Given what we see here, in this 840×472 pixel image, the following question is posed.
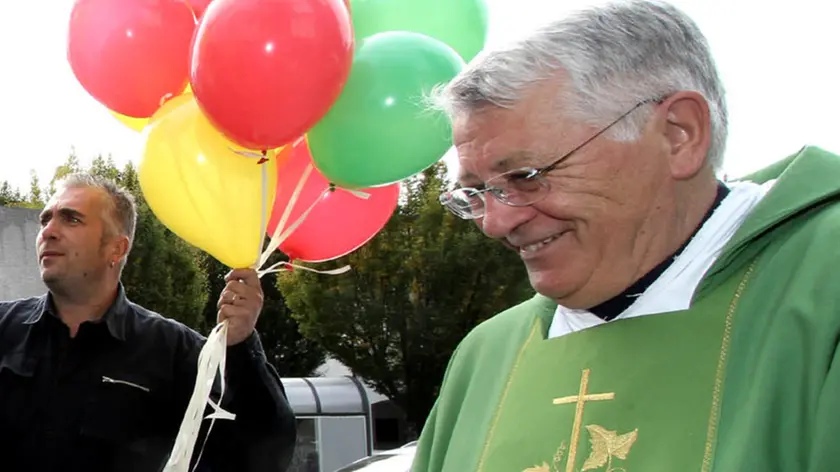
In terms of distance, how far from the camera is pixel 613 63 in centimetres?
148

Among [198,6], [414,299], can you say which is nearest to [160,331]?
[198,6]

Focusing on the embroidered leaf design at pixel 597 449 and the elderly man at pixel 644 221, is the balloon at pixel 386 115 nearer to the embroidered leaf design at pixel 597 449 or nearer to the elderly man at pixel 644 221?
the elderly man at pixel 644 221

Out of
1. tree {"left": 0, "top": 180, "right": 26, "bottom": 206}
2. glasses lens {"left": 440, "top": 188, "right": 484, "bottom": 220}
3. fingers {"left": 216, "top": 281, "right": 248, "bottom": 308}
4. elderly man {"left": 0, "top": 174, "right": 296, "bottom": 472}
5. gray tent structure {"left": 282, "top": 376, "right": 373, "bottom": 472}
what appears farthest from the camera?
tree {"left": 0, "top": 180, "right": 26, "bottom": 206}

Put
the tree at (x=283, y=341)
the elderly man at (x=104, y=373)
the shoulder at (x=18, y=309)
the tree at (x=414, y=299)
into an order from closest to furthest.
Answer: the elderly man at (x=104, y=373) < the shoulder at (x=18, y=309) < the tree at (x=414, y=299) < the tree at (x=283, y=341)

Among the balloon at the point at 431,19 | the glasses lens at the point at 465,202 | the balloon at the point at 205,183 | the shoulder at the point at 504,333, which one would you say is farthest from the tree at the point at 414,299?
the glasses lens at the point at 465,202

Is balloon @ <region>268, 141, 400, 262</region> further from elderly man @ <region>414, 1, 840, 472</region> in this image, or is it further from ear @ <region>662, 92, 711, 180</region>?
ear @ <region>662, 92, 711, 180</region>

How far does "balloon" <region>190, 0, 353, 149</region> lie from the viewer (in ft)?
8.37

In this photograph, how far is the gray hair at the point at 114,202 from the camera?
11.4 ft

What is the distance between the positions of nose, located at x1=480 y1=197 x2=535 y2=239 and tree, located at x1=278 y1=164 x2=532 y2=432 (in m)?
16.2

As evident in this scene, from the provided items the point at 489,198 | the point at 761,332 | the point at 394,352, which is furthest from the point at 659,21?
the point at 394,352

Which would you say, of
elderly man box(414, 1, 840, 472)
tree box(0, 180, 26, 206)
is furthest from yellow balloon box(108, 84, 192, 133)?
tree box(0, 180, 26, 206)

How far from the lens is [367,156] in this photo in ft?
9.30

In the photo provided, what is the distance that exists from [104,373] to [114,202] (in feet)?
2.24

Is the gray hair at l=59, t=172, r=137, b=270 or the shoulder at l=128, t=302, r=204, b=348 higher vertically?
the gray hair at l=59, t=172, r=137, b=270
